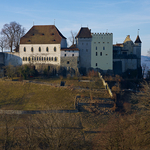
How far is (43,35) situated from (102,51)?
50.8ft

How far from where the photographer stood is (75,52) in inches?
1876

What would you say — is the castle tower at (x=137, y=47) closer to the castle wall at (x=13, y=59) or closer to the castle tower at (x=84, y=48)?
the castle tower at (x=84, y=48)

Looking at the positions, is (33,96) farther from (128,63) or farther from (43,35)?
(128,63)

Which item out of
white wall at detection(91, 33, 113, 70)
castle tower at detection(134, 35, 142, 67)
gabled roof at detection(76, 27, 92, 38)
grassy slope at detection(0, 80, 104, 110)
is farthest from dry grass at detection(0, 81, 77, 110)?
castle tower at detection(134, 35, 142, 67)

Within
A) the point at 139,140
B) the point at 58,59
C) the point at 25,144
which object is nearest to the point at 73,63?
the point at 58,59

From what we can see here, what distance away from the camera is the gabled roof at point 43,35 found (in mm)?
49219

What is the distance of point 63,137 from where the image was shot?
20359 mm

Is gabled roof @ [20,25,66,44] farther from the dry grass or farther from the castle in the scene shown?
the dry grass

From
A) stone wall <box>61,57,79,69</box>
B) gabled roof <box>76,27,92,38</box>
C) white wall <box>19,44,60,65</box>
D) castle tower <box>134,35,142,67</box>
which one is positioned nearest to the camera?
stone wall <box>61,57,79,69</box>

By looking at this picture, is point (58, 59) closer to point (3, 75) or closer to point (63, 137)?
point (3, 75)

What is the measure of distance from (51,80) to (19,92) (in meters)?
7.66

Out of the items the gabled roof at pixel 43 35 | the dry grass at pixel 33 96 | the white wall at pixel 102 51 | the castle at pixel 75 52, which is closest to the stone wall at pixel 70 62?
the castle at pixel 75 52

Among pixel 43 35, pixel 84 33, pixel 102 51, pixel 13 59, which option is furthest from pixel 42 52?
pixel 102 51

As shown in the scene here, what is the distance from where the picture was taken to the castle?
4809 cm
